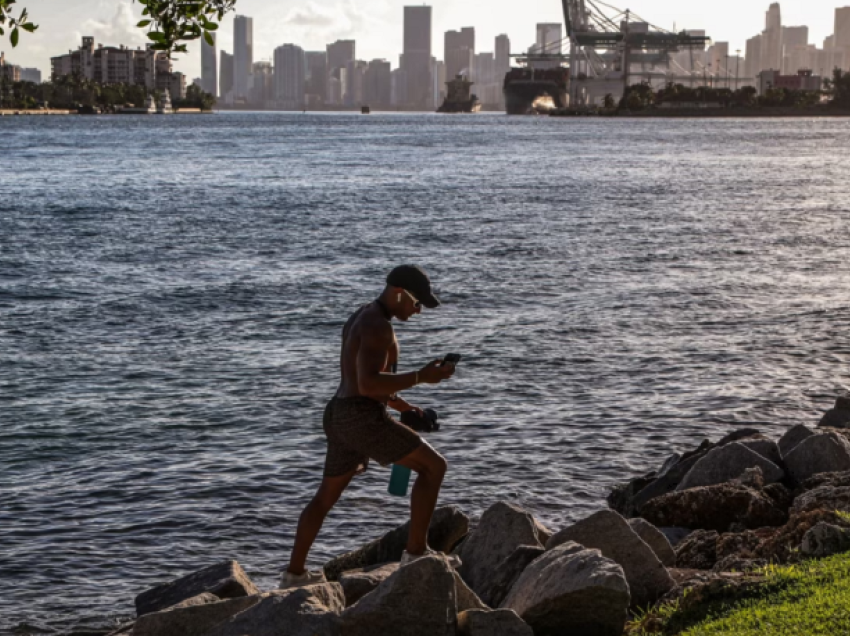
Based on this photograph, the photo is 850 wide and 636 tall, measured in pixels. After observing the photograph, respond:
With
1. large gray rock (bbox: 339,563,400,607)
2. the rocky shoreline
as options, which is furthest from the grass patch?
large gray rock (bbox: 339,563,400,607)

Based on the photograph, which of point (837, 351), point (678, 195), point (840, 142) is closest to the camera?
point (837, 351)

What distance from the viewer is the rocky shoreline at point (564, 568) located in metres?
6.32

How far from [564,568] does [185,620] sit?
208 centimetres

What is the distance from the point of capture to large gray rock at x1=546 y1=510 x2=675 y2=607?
7.44 metres

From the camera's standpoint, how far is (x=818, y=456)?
34.4ft

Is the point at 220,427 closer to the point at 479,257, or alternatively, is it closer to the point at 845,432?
the point at 845,432

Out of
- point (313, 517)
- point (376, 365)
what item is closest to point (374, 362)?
point (376, 365)

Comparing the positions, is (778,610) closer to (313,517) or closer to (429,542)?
(313,517)

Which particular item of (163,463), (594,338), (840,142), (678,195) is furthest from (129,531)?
(840,142)

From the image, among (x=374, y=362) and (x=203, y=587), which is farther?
(x=203, y=587)

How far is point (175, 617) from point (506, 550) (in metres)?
2.29

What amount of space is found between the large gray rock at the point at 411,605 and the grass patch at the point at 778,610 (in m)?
1.02

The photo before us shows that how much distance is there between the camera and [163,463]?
12578 millimetres

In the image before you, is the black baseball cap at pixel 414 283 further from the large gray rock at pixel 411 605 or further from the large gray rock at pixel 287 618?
the large gray rock at pixel 287 618
